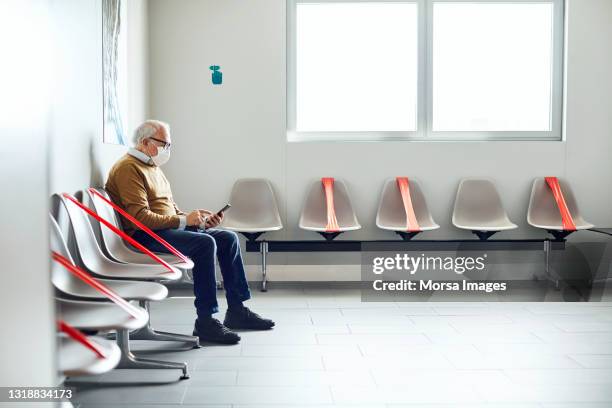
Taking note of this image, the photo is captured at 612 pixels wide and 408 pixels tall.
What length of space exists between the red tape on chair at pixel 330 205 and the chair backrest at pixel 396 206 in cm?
39

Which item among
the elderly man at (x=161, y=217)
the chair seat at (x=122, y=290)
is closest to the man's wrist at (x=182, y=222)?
the elderly man at (x=161, y=217)

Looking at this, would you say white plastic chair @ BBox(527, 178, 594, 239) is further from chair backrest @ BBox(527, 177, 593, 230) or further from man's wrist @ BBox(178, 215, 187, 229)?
man's wrist @ BBox(178, 215, 187, 229)

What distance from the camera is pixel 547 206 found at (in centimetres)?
543

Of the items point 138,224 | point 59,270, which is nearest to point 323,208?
point 138,224

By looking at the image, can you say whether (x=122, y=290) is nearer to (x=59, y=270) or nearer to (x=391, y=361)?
(x=59, y=270)

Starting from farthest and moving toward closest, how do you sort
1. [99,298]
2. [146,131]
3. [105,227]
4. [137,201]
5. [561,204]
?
1. [561,204]
2. [146,131]
3. [137,201]
4. [105,227]
5. [99,298]

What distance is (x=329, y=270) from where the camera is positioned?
18.0ft

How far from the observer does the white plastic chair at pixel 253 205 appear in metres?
5.26

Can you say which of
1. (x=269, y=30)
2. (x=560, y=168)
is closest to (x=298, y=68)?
(x=269, y=30)

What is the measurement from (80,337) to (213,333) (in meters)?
2.02

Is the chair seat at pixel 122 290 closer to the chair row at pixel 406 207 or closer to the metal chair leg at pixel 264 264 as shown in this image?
the metal chair leg at pixel 264 264

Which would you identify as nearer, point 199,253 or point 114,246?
point 114,246

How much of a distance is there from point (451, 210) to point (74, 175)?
10.7ft

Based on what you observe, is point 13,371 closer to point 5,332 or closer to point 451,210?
point 5,332
